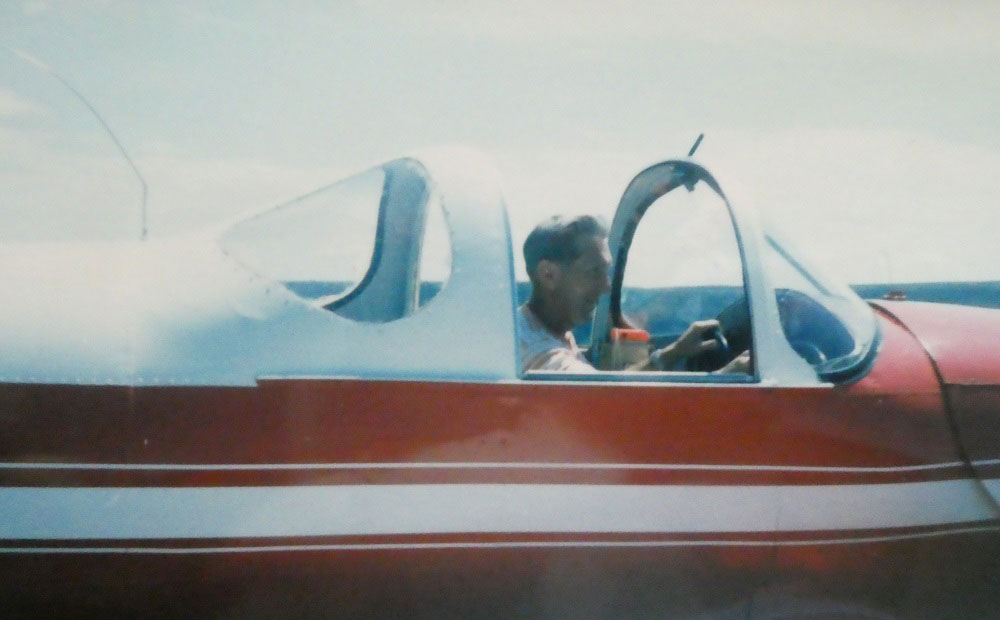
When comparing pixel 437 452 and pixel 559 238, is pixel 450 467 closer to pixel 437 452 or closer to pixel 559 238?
pixel 437 452

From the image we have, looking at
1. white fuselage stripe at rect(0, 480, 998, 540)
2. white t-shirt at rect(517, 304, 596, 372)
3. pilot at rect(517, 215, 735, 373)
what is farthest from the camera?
pilot at rect(517, 215, 735, 373)

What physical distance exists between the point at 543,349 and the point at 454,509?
0.81m

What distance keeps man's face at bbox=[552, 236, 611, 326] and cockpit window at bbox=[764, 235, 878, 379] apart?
1.90 ft

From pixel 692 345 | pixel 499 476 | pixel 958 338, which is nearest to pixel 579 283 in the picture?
pixel 692 345

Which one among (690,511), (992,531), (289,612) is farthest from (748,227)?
(289,612)

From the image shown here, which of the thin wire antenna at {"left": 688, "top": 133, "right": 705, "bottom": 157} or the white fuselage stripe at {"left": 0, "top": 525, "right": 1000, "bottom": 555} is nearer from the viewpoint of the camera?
the white fuselage stripe at {"left": 0, "top": 525, "right": 1000, "bottom": 555}

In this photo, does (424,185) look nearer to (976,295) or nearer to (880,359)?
(880,359)

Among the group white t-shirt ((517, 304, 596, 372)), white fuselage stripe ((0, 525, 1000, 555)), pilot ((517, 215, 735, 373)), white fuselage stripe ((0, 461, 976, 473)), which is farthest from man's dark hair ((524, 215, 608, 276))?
white fuselage stripe ((0, 525, 1000, 555))

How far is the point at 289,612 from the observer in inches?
78.5

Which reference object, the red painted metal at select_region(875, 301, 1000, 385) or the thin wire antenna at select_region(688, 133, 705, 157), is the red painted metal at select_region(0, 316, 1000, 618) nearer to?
the red painted metal at select_region(875, 301, 1000, 385)

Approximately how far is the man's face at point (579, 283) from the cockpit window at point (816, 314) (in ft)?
1.90

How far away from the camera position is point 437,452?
6.74ft

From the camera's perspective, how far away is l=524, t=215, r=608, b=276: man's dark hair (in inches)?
116

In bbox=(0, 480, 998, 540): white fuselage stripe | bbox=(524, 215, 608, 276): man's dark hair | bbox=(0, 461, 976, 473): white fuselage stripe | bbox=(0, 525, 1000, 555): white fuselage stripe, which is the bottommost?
bbox=(0, 525, 1000, 555): white fuselage stripe
